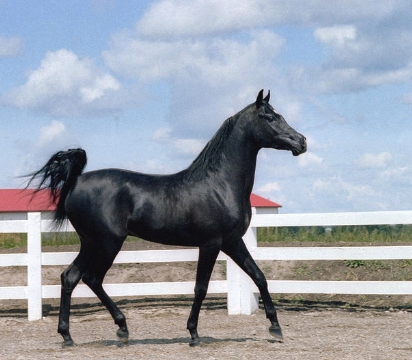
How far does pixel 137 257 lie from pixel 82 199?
338 cm

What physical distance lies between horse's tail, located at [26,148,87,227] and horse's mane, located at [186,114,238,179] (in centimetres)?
107

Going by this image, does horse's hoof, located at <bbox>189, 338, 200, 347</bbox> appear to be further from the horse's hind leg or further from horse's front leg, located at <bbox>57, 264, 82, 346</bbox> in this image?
horse's front leg, located at <bbox>57, 264, 82, 346</bbox>

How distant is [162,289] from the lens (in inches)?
394

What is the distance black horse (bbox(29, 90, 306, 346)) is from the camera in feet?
21.9

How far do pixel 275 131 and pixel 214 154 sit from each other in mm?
622

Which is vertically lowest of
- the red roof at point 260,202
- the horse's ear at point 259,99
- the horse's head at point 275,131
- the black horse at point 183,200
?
the black horse at point 183,200

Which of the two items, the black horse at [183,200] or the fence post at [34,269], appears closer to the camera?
the black horse at [183,200]

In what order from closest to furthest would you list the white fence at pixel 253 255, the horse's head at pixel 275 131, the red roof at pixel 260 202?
1. the horse's head at pixel 275 131
2. the white fence at pixel 253 255
3. the red roof at pixel 260 202

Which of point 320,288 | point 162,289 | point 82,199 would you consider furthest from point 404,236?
point 82,199

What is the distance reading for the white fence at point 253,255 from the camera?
980 cm

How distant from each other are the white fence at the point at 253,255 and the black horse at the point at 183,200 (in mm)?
2916

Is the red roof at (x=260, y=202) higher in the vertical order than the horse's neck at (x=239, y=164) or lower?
higher

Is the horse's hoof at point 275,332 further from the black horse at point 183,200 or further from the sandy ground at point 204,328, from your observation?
the black horse at point 183,200

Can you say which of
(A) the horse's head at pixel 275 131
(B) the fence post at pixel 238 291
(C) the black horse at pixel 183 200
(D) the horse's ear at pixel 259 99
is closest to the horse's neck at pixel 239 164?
(C) the black horse at pixel 183 200
